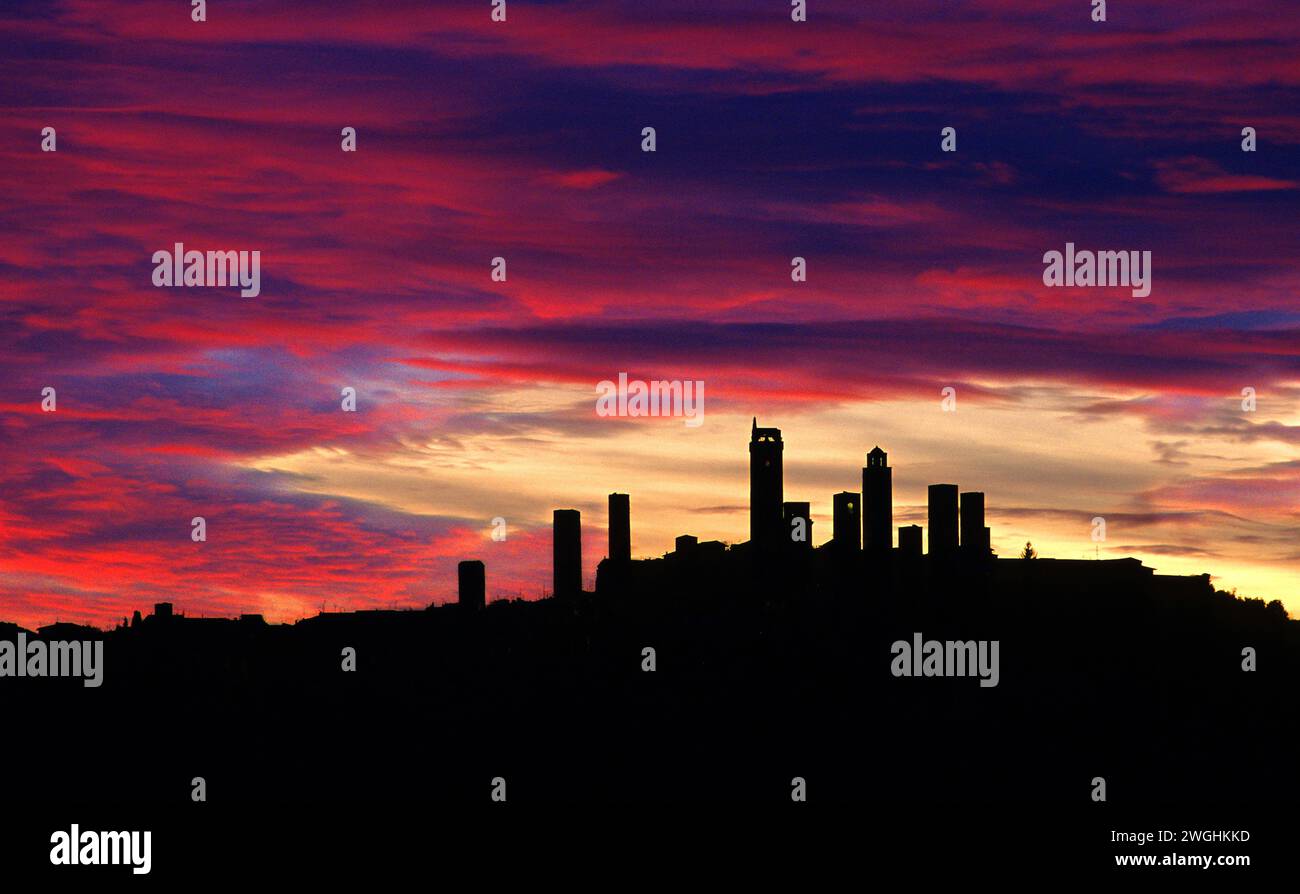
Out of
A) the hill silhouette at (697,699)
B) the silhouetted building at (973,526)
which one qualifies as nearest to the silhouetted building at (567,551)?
the hill silhouette at (697,699)

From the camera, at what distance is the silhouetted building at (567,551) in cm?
9762

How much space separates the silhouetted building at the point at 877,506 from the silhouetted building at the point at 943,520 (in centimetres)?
259

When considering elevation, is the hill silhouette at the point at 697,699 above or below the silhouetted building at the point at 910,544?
below

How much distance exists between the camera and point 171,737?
9738cm

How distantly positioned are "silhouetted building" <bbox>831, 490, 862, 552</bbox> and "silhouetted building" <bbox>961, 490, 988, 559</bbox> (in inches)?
249

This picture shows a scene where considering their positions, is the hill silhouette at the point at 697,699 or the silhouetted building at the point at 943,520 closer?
the hill silhouette at the point at 697,699

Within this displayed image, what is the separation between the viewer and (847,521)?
108 meters

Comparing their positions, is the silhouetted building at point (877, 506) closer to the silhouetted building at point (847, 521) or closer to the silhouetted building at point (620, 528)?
the silhouetted building at point (847, 521)

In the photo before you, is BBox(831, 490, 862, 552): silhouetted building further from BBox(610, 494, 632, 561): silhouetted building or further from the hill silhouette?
BBox(610, 494, 632, 561): silhouetted building

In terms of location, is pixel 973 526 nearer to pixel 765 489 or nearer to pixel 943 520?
pixel 943 520

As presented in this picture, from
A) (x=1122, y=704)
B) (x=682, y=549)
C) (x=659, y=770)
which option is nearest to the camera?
(x=659, y=770)
